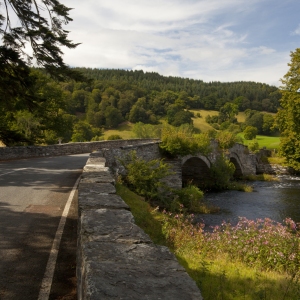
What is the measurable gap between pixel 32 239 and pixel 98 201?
1.54 metres

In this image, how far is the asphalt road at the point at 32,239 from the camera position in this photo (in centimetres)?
371

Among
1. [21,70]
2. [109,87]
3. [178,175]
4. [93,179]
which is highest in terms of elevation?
[109,87]

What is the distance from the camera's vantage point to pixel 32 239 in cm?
519

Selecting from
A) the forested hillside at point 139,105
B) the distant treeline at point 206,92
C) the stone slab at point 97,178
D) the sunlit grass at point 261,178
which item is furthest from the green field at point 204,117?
the stone slab at point 97,178

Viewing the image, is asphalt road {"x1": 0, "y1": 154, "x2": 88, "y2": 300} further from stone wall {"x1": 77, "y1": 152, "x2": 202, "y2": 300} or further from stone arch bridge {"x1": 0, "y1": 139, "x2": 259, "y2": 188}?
stone arch bridge {"x1": 0, "y1": 139, "x2": 259, "y2": 188}

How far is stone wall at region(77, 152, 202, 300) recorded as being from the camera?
6.67 ft

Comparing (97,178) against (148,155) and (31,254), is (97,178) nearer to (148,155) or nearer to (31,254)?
(31,254)

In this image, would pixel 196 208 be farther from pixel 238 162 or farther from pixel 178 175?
pixel 238 162

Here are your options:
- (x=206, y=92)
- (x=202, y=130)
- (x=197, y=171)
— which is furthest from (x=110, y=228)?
(x=206, y=92)

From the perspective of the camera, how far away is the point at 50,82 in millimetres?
31188

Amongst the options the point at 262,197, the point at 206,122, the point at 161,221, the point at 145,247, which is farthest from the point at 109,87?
the point at 145,247

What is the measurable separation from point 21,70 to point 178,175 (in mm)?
14540

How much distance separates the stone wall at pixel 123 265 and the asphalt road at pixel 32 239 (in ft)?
3.03

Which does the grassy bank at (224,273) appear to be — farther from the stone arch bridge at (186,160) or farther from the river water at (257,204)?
the river water at (257,204)
